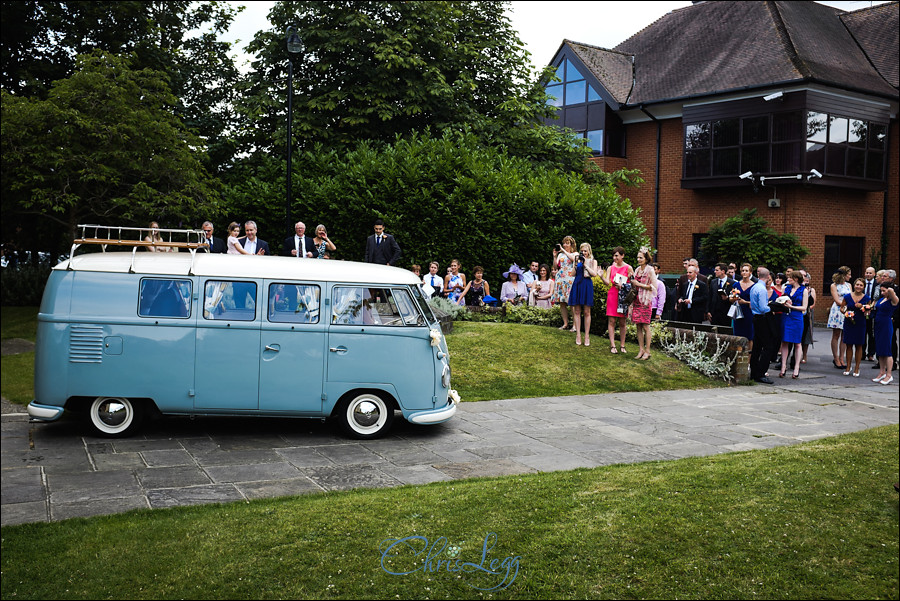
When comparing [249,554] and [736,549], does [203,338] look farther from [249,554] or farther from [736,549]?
[736,549]

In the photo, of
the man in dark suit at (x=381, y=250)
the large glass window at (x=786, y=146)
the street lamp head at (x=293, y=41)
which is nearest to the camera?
the man in dark suit at (x=381, y=250)

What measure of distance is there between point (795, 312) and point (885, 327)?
155cm

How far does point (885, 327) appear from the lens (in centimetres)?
1342

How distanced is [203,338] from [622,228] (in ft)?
47.9

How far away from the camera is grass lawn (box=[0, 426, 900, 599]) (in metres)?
3.89

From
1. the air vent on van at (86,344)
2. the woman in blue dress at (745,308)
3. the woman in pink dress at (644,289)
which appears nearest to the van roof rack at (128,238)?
the air vent on van at (86,344)

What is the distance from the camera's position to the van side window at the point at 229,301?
8.66 meters

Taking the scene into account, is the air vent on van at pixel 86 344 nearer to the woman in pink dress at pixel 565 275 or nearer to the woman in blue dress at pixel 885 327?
the woman in pink dress at pixel 565 275

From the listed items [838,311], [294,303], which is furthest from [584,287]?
[294,303]

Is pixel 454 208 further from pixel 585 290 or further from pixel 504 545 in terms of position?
pixel 504 545

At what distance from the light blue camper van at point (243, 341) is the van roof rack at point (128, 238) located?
0.27m

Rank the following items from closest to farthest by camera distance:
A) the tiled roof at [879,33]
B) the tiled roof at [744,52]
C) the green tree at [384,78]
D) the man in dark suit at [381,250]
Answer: the man in dark suit at [381,250]
the green tree at [384,78]
the tiled roof at [744,52]
the tiled roof at [879,33]

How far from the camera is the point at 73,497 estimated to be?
5.98 m

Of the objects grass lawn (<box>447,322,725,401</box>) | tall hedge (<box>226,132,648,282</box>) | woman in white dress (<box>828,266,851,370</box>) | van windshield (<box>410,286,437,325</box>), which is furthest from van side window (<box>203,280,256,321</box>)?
woman in white dress (<box>828,266,851,370</box>)
